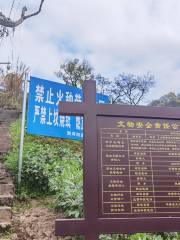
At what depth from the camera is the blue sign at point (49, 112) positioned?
6.86m

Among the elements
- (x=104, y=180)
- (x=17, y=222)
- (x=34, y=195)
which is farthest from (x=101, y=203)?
(x=34, y=195)

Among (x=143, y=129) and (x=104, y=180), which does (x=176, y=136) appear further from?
(x=104, y=180)

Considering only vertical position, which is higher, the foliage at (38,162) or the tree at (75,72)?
the tree at (75,72)

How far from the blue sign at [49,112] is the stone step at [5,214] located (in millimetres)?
2041

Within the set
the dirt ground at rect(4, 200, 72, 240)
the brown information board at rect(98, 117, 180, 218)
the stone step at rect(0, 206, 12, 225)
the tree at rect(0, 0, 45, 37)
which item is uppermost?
the tree at rect(0, 0, 45, 37)

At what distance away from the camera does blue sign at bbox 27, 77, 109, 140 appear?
686 cm

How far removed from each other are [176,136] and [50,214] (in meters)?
2.37

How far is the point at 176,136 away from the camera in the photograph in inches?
151

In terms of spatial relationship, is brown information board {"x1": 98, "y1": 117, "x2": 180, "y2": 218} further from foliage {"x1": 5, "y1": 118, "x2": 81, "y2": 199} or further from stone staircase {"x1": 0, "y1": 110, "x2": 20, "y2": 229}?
foliage {"x1": 5, "y1": 118, "x2": 81, "y2": 199}

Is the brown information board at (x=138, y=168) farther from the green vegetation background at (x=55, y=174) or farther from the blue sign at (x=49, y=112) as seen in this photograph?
the blue sign at (x=49, y=112)

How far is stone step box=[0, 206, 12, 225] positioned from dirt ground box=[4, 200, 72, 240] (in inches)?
5.0

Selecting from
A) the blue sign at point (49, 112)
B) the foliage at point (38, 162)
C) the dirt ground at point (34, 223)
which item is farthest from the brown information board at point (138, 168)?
the blue sign at point (49, 112)

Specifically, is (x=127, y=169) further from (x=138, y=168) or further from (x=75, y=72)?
(x=75, y=72)

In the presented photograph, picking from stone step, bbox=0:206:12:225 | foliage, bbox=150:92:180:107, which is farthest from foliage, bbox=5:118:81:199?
foliage, bbox=150:92:180:107
